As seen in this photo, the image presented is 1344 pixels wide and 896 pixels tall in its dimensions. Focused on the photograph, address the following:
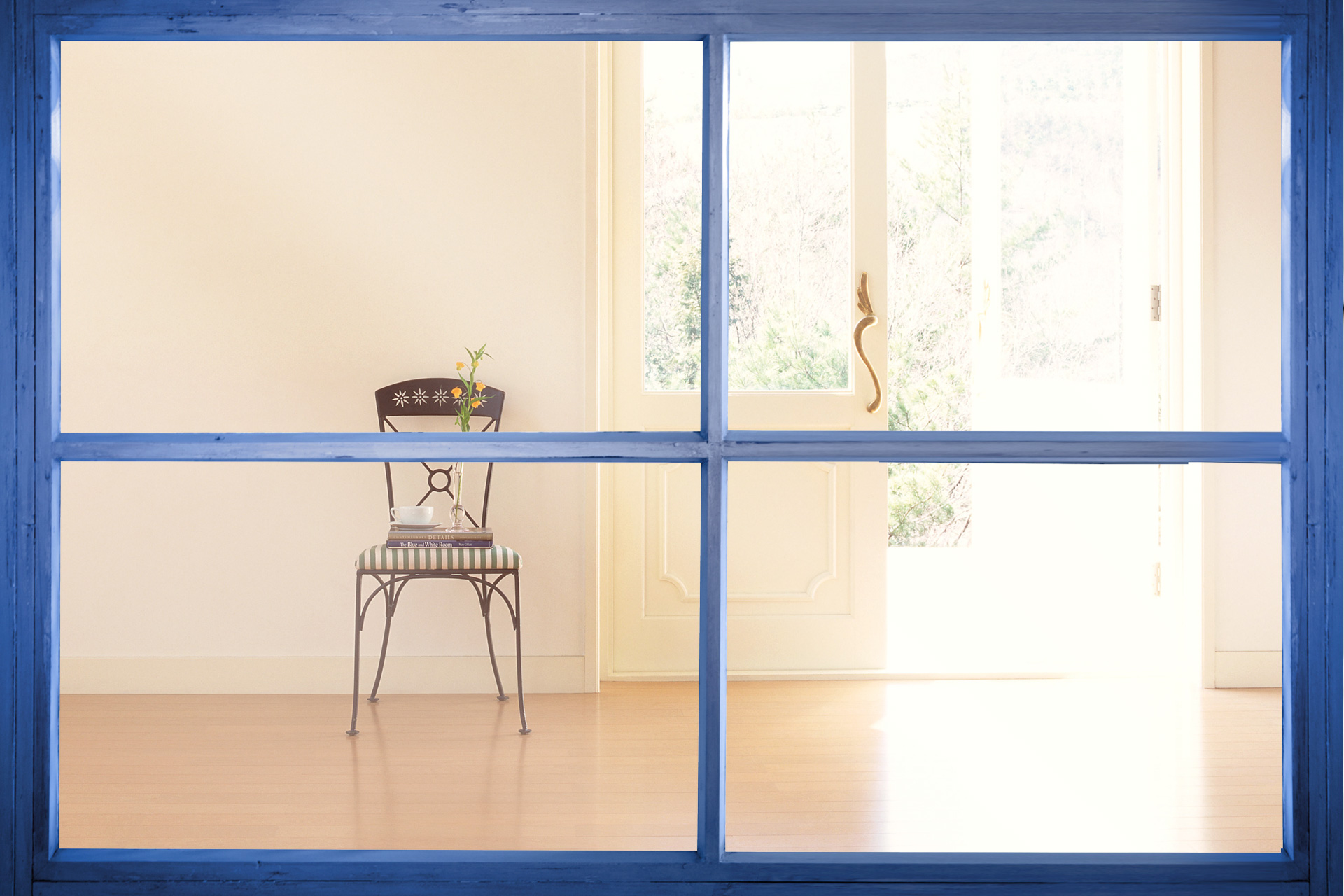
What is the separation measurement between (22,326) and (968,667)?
127 inches

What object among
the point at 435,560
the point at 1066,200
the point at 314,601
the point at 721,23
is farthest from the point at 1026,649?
the point at 721,23

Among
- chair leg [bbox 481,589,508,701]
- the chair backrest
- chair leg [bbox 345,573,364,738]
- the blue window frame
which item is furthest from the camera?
the chair backrest

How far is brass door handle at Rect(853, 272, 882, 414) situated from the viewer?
11.3 ft

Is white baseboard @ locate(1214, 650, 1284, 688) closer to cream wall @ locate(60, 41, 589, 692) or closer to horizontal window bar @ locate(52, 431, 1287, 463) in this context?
cream wall @ locate(60, 41, 589, 692)

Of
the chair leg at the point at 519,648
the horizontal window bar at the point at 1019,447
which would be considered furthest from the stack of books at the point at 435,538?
the horizontal window bar at the point at 1019,447

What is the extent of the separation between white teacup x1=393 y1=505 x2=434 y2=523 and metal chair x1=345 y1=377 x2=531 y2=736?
0.10 meters

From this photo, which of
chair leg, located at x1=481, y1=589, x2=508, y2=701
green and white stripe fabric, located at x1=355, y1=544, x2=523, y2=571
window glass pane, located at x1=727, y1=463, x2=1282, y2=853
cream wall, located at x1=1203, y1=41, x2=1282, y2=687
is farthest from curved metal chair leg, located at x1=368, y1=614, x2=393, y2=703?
cream wall, located at x1=1203, y1=41, x2=1282, y2=687

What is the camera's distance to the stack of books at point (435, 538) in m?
2.93

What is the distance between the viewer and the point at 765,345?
353cm

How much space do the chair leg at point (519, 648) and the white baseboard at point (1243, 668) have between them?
2321 mm

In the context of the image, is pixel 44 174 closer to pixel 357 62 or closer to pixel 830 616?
pixel 357 62

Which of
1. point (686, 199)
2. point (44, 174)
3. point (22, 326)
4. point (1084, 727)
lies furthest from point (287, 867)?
point (686, 199)

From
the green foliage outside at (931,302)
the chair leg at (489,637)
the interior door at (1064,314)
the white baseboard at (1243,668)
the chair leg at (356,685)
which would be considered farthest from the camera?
the green foliage outside at (931,302)

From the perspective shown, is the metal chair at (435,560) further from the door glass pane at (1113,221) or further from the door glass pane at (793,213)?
the door glass pane at (1113,221)
